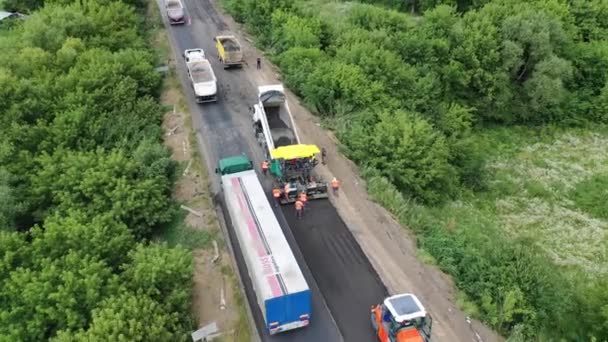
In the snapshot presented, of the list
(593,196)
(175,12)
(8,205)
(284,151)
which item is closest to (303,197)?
(284,151)

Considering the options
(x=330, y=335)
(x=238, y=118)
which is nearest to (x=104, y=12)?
(x=238, y=118)

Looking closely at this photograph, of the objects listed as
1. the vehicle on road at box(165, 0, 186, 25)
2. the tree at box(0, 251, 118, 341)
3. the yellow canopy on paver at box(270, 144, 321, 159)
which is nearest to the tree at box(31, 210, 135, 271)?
the tree at box(0, 251, 118, 341)

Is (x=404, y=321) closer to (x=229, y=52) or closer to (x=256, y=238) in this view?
(x=256, y=238)

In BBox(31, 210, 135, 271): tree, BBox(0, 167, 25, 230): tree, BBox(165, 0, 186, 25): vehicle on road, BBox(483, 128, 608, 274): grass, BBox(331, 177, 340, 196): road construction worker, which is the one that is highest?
BBox(165, 0, 186, 25): vehicle on road

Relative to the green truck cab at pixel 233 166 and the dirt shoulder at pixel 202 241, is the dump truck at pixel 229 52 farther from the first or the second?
the green truck cab at pixel 233 166

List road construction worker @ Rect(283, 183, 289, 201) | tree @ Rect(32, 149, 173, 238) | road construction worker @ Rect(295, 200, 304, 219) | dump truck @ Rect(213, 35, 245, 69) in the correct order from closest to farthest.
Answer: tree @ Rect(32, 149, 173, 238)
road construction worker @ Rect(295, 200, 304, 219)
road construction worker @ Rect(283, 183, 289, 201)
dump truck @ Rect(213, 35, 245, 69)

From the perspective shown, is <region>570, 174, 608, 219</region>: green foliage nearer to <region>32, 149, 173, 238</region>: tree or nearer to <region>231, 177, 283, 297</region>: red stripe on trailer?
<region>231, 177, 283, 297</region>: red stripe on trailer

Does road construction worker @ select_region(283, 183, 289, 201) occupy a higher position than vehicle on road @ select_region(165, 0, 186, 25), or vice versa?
vehicle on road @ select_region(165, 0, 186, 25)
